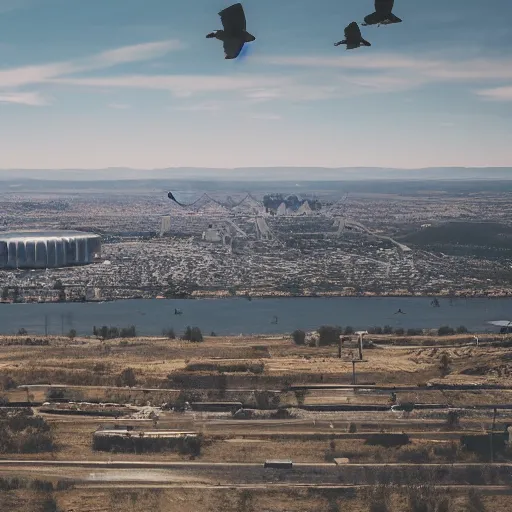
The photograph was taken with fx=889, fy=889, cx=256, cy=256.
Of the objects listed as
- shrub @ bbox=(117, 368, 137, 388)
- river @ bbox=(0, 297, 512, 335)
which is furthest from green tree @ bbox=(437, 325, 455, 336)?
shrub @ bbox=(117, 368, 137, 388)

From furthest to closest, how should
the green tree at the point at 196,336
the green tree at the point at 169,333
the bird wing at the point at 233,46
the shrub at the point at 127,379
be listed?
the green tree at the point at 169,333 < the green tree at the point at 196,336 < the shrub at the point at 127,379 < the bird wing at the point at 233,46

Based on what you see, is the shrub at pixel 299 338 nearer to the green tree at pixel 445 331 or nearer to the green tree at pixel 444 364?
the green tree at pixel 444 364

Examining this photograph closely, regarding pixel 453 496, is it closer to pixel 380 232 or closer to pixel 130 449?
pixel 130 449

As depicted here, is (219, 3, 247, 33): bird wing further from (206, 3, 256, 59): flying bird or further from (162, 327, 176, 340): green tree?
(162, 327, 176, 340): green tree

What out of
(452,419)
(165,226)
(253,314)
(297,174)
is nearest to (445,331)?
(253,314)

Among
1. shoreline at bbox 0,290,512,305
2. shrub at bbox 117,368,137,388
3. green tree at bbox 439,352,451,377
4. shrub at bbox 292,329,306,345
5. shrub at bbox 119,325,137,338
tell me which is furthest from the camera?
shoreline at bbox 0,290,512,305

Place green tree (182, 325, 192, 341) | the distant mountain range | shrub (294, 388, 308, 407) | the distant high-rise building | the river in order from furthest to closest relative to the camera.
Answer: the distant mountain range
the distant high-rise building
the river
green tree (182, 325, 192, 341)
shrub (294, 388, 308, 407)

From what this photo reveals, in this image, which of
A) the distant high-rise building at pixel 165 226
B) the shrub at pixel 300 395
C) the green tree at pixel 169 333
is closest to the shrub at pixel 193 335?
the green tree at pixel 169 333
